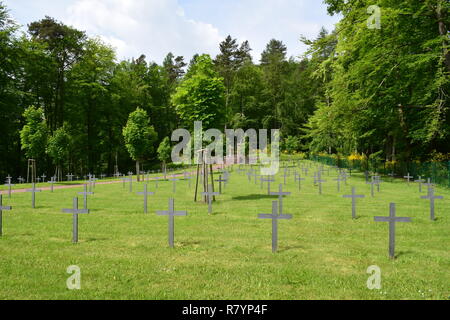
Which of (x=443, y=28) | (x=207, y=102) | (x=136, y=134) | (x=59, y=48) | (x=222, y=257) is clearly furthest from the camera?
(x=59, y=48)

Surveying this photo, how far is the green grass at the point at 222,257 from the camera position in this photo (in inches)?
218

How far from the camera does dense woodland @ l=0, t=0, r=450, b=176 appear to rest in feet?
72.2

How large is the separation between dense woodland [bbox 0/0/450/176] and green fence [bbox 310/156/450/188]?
1706 millimetres

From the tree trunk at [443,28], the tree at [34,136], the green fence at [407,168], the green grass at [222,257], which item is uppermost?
the tree trunk at [443,28]

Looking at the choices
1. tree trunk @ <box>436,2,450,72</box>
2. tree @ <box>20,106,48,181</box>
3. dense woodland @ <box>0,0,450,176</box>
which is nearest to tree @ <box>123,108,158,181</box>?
dense woodland @ <box>0,0,450,176</box>

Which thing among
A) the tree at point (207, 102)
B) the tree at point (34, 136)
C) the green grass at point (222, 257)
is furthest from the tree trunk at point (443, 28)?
the tree at point (34, 136)

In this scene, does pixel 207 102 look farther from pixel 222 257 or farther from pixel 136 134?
pixel 136 134

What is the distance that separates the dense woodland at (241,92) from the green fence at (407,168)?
5.60ft

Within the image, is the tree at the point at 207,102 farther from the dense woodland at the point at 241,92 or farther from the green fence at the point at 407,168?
the green fence at the point at 407,168

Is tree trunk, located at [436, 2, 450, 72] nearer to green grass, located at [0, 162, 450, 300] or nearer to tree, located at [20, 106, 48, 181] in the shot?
green grass, located at [0, 162, 450, 300]

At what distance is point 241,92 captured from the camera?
241ft

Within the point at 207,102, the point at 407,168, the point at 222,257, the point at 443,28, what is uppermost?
the point at 443,28

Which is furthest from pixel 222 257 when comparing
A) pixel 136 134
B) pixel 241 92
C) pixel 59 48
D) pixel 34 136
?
pixel 241 92

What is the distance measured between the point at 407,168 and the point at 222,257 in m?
26.0
